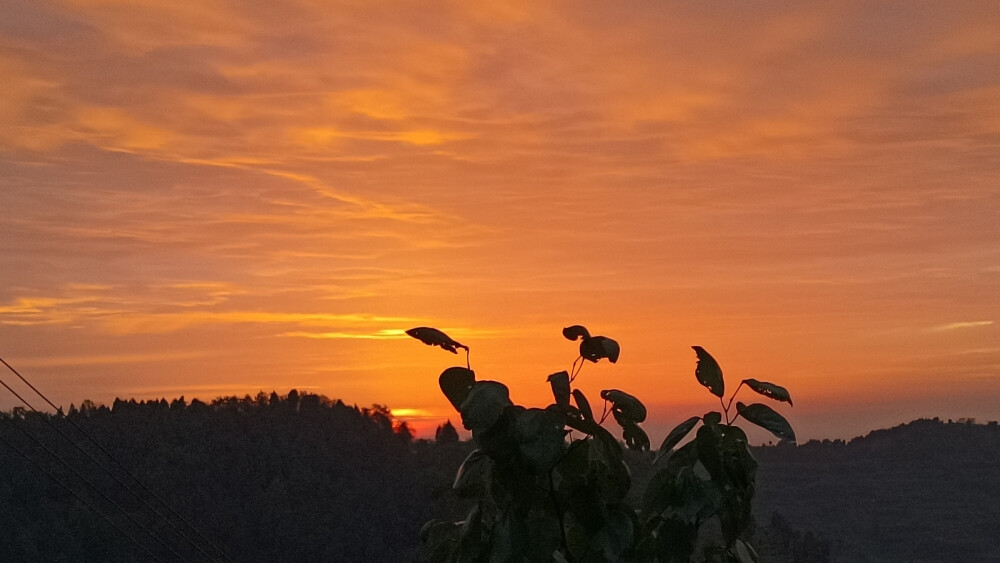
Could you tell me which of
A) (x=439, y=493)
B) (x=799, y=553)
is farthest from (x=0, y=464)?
(x=439, y=493)

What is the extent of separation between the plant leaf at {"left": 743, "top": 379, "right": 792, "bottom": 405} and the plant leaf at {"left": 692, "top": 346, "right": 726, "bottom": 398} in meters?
0.09

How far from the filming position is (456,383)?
364 cm

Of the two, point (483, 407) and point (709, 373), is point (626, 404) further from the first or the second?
point (483, 407)

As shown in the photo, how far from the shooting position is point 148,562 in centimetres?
18750

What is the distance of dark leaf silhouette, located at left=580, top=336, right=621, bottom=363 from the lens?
3729 mm

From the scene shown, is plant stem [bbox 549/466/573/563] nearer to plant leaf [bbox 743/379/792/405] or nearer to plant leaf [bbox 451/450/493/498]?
plant leaf [bbox 451/450/493/498]

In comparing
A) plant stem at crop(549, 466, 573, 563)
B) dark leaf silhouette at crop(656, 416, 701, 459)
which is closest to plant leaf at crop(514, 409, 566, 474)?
plant stem at crop(549, 466, 573, 563)

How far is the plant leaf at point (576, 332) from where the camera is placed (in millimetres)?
3805

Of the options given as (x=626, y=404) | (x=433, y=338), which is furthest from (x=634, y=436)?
(x=433, y=338)

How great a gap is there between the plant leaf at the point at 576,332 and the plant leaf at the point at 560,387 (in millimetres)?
262

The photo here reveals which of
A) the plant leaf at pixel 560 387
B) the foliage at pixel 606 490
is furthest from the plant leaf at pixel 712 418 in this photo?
the plant leaf at pixel 560 387

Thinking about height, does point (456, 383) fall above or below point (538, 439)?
above

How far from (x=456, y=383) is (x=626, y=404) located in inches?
24.1

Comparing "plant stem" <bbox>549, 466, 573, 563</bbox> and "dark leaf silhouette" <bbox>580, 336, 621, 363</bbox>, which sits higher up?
"dark leaf silhouette" <bbox>580, 336, 621, 363</bbox>
